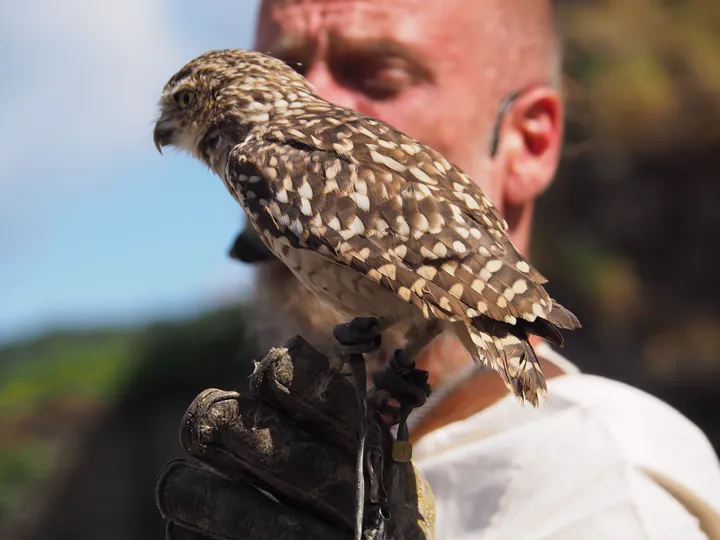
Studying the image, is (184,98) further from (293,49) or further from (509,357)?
(509,357)

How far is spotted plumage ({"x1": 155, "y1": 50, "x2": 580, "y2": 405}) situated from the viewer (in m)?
2.17

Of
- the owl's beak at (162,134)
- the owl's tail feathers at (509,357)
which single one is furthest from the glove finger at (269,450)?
the owl's beak at (162,134)

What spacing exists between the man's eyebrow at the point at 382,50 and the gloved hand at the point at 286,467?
1616 millimetres

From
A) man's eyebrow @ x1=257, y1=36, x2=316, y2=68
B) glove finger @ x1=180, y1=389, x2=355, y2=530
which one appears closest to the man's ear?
man's eyebrow @ x1=257, y1=36, x2=316, y2=68

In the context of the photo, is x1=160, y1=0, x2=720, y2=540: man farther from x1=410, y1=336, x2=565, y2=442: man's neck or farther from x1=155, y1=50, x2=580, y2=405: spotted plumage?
x1=155, y1=50, x2=580, y2=405: spotted plumage

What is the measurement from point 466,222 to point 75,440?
8.89 m

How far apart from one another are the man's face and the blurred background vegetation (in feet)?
18.9

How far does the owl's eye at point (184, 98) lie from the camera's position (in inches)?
116

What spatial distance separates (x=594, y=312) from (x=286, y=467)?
7.82 m

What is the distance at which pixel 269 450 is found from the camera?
7.63 feet

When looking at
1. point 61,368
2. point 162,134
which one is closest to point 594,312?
point 61,368

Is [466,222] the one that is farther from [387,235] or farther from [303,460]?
[303,460]

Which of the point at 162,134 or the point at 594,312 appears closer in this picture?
the point at 162,134

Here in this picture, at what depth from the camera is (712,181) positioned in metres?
10.0
